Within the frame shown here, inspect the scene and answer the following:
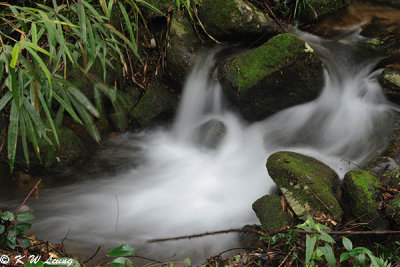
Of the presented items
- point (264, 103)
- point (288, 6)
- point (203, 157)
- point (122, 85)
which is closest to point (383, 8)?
point (288, 6)

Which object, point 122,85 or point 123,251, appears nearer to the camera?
point 123,251

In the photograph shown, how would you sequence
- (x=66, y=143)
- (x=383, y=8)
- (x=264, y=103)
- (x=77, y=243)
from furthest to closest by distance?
1. (x=383, y=8)
2. (x=264, y=103)
3. (x=66, y=143)
4. (x=77, y=243)

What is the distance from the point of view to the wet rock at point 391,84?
3.00 m

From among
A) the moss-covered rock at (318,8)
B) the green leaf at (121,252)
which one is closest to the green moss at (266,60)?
the moss-covered rock at (318,8)

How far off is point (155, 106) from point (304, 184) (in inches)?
71.2

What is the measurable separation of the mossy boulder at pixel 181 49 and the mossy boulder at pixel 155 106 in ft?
0.71

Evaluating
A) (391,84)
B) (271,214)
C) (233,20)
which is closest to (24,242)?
(271,214)

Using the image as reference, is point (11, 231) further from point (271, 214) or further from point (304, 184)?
point (304, 184)

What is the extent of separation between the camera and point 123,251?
1.54 m

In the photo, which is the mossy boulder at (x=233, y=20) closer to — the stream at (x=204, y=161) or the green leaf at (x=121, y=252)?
the stream at (x=204, y=161)

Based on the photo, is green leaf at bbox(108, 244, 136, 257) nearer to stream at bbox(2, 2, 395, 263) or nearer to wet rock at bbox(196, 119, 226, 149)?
stream at bbox(2, 2, 395, 263)

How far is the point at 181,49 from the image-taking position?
3.38 meters

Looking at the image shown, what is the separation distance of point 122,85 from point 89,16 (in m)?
1.37

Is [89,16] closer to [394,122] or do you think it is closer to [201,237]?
[201,237]
